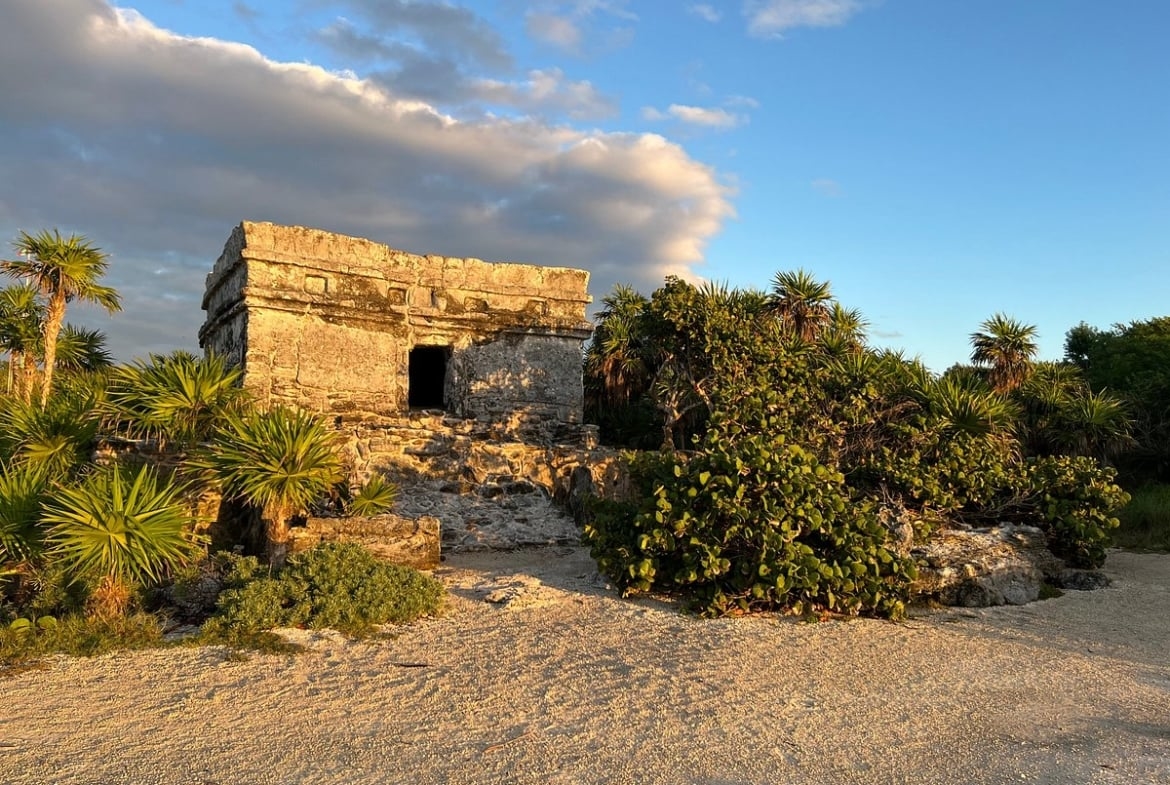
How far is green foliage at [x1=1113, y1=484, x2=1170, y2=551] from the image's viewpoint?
9422 mm

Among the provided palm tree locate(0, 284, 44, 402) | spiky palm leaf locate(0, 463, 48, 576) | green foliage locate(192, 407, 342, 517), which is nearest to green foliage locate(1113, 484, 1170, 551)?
green foliage locate(192, 407, 342, 517)

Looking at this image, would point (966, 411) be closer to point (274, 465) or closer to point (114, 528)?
point (274, 465)

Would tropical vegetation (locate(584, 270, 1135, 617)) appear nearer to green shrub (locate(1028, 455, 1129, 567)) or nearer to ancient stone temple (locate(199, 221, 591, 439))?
green shrub (locate(1028, 455, 1129, 567))

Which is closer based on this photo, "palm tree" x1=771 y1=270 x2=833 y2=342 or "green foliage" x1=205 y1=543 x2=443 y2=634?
"green foliage" x1=205 y1=543 x2=443 y2=634

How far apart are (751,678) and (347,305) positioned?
24.6ft

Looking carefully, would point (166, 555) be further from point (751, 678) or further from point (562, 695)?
point (751, 678)

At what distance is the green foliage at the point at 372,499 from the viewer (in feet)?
24.3

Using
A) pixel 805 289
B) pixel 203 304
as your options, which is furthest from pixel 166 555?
pixel 805 289

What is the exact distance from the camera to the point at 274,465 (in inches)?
244

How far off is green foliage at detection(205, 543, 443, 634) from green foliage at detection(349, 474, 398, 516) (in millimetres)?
1276

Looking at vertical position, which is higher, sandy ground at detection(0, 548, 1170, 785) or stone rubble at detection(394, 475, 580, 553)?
stone rubble at detection(394, 475, 580, 553)

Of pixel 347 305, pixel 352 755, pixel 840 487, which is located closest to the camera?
pixel 352 755

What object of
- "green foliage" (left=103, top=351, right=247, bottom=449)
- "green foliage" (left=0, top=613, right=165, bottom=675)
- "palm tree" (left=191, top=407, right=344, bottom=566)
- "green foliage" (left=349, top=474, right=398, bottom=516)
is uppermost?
"green foliage" (left=103, top=351, right=247, bottom=449)

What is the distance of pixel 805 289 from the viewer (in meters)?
14.1
